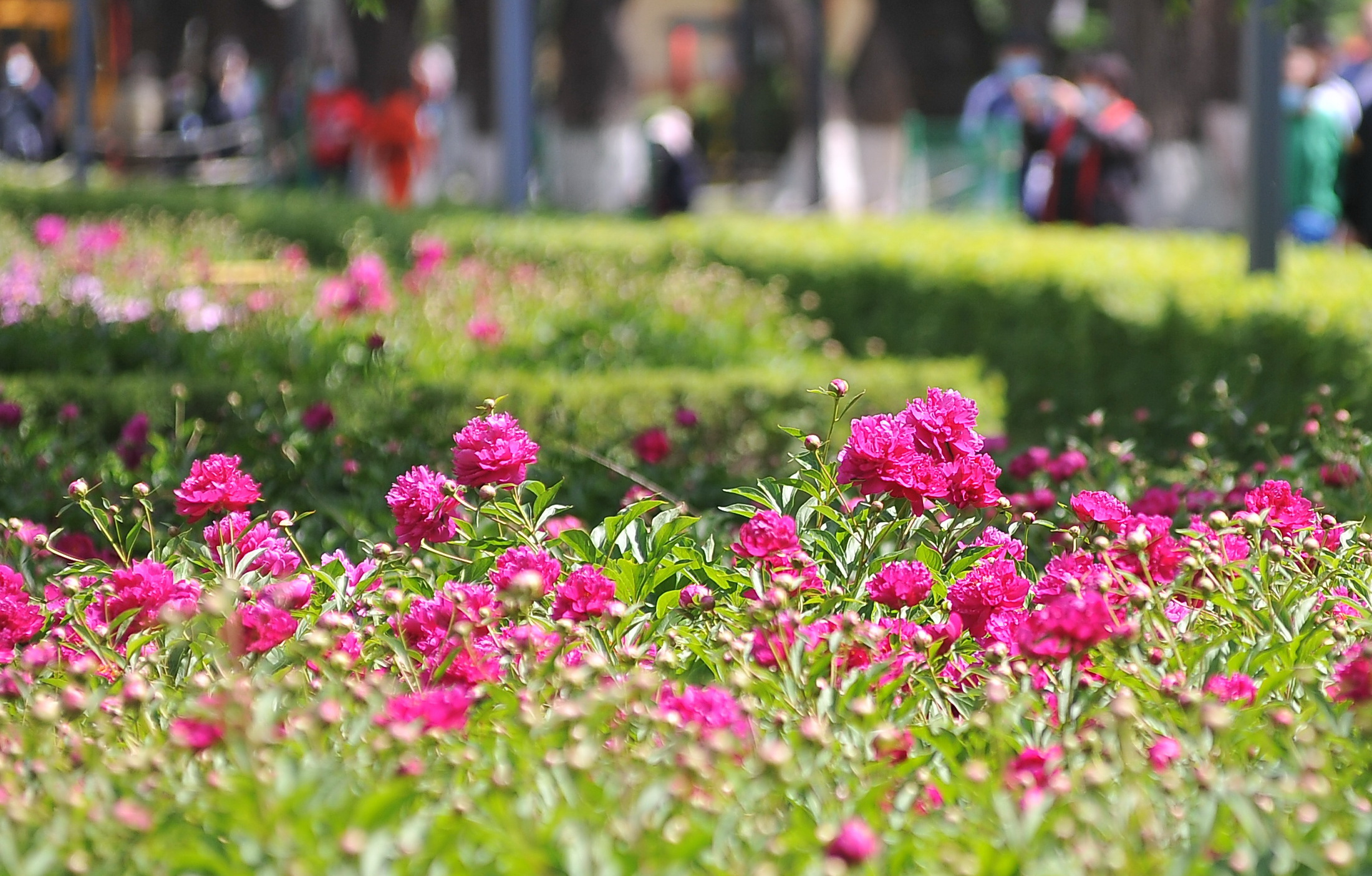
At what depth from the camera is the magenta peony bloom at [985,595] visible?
2.98m

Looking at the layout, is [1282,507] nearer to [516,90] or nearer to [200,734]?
[200,734]

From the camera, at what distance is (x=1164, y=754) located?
2396mm

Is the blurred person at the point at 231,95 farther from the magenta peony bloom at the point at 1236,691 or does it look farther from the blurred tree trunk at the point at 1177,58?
the magenta peony bloom at the point at 1236,691

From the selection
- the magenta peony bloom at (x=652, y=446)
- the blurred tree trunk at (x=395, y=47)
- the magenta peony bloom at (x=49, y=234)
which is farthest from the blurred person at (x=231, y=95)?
the magenta peony bloom at (x=652, y=446)

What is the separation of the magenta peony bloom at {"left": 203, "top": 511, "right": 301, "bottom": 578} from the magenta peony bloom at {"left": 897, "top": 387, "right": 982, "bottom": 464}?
1.08 meters

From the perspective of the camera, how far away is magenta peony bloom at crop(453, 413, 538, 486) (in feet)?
10.2

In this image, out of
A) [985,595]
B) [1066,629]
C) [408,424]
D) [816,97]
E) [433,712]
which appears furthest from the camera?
[816,97]

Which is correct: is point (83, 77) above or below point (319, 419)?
above

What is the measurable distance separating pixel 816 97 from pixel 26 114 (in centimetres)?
1763

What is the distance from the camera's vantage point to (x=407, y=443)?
215 inches

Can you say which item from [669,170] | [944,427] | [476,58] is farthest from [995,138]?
[944,427]

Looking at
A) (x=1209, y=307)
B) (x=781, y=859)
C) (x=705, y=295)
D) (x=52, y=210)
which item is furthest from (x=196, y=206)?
(x=781, y=859)

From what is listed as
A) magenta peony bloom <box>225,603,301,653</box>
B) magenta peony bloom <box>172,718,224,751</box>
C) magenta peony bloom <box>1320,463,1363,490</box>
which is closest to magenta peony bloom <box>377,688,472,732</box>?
magenta peony bloom <box>172,718,224,751</box>

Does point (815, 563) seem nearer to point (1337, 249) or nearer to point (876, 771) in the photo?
point (876, 771)
